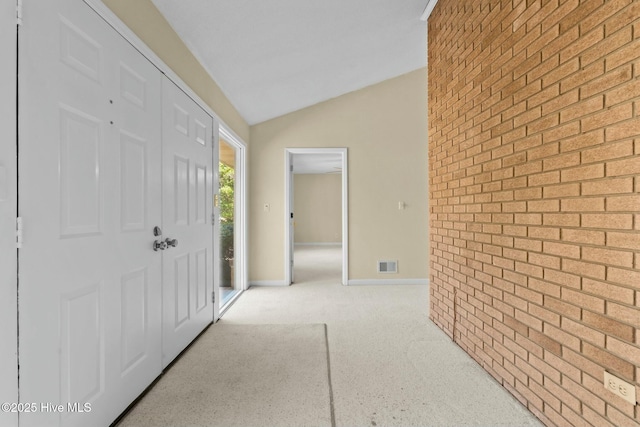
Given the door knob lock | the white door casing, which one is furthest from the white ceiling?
the door knob lock

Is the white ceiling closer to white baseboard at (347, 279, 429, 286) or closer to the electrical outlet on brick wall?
white baseboard at (347, 279, 429, 286)

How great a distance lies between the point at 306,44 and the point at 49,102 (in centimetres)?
226

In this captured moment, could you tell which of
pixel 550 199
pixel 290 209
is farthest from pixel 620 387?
pixel 290 209

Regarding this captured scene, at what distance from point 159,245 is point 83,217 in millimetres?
629

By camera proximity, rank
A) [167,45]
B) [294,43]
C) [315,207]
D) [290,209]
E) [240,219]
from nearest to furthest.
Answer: [167,45] → [294,43] → [240,219] → [290,209] → [315,207]

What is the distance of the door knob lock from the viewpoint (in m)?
1.99

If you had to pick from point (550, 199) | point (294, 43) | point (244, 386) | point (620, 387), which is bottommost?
point (244, 386)

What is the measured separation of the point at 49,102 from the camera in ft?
4.09

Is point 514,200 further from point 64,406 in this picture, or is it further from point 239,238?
point 239,238

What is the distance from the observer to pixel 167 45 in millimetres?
2230

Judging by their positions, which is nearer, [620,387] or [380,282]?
[620,387]

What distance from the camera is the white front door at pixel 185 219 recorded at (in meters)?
2.19

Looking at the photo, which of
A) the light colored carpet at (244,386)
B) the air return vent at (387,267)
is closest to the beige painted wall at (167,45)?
the light colored carpet at (244,386)

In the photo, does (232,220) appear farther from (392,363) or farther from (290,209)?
(392,363)
